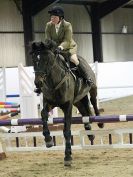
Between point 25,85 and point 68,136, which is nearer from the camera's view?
point 68,136

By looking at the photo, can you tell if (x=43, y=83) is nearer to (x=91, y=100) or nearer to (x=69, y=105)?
(x=69, y=105)

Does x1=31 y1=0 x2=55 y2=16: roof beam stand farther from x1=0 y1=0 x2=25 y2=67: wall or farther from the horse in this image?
the horse

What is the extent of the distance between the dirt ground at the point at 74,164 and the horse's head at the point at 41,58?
116 centimetres

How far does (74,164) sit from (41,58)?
1.53 metres

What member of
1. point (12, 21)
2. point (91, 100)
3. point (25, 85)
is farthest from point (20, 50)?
point (91, 100)

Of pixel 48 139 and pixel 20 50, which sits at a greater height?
pixel 20 50

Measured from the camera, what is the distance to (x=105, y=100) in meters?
17.1

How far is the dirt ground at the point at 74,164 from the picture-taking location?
206 inches

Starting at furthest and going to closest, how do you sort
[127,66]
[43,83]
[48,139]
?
1. [127,66]
2. [48,139]
3. [43,83]

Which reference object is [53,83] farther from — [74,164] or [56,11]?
[74,164]

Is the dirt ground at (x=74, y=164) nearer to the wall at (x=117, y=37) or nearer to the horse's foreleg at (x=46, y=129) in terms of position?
the horse's foreleg at (x=46, y=129)

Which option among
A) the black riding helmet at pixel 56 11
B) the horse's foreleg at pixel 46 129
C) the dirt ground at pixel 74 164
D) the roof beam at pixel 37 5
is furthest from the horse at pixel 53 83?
the roof beam at pixel 37 5

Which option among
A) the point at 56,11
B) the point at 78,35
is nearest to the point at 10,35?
the point at 78,35

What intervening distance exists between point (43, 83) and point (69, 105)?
2.02ft
